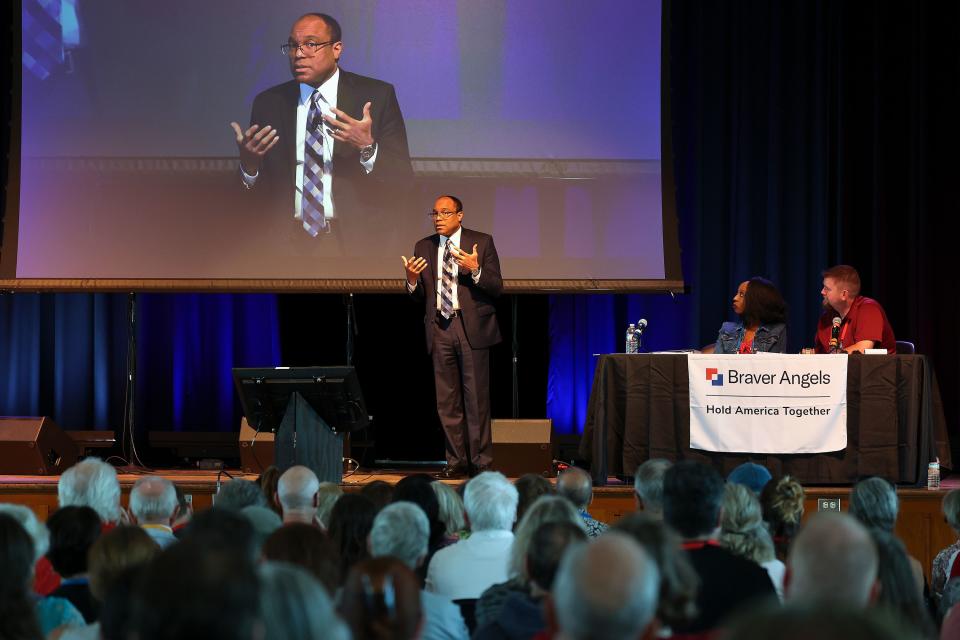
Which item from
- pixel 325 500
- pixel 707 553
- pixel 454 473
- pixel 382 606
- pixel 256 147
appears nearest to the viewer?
pixel 382 606

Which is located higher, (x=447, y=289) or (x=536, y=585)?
(x=447, y=289)

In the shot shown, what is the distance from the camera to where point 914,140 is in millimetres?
8438

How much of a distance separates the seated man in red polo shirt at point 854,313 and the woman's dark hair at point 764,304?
284 millimetres

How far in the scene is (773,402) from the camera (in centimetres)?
626

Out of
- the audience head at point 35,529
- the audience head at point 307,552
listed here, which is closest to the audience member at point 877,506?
the audience head at point 307,552

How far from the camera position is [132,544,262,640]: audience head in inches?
54.8

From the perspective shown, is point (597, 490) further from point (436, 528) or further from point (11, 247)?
point (11, 247)

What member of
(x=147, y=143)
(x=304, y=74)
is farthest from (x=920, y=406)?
(x=147, y=143)

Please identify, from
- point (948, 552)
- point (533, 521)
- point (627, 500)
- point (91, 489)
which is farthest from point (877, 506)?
point (627, 500)

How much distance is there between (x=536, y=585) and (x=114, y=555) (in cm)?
95

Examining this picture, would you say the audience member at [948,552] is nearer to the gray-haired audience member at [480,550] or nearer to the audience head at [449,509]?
the gray-haired audience member at [480,550]

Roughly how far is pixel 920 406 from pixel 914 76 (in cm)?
320

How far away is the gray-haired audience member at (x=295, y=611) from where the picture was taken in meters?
1.51

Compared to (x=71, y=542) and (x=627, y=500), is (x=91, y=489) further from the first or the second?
(x=627, y=500)
